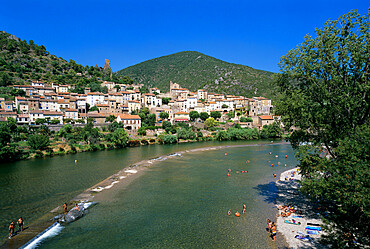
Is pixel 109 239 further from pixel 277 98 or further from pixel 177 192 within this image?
pixel 277 98

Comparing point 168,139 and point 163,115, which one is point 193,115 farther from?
point 168,139

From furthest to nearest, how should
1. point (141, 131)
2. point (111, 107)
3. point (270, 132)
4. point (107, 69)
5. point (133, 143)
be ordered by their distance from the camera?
point (107, 69) < point (111, 107) < point (270, 132) < point (141, 131) < point (133, 143)

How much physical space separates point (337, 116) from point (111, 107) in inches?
2787

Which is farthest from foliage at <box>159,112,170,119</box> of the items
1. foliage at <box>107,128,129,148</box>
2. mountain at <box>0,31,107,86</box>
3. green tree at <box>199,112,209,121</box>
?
mountain at <box>0,31,107,86</box>

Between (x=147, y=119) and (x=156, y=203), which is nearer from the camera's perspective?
(x=156, y=203)

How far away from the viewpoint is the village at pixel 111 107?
60.8 meters

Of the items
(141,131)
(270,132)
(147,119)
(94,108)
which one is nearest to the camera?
(141,131)

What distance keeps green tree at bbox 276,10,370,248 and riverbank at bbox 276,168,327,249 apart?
58.5 inches

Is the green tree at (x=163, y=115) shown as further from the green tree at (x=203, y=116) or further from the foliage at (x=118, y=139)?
the foliage at (x=118, y=139)

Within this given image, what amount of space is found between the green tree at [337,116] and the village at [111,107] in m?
54.1

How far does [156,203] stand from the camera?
1975 cm

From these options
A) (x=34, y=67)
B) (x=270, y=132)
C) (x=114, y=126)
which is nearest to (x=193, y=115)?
(x=270, y=132)

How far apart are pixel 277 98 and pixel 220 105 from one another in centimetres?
7780

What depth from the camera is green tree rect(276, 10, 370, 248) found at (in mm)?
9688
